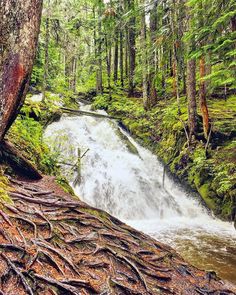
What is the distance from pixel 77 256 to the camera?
12.3 feet

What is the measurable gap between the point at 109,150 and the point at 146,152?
1868mm

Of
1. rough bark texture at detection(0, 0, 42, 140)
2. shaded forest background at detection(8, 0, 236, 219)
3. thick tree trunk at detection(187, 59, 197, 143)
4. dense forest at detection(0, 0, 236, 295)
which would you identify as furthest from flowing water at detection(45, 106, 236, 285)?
rough bark texture at detection(0, 0, 42, 140)

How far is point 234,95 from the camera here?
17.0 m

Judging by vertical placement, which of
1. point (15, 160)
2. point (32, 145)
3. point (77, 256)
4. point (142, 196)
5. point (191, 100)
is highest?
point (191, 100)

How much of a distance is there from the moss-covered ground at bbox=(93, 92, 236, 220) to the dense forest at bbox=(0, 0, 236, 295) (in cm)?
5

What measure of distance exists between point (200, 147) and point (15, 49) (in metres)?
9.10

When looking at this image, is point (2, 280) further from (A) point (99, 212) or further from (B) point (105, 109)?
(B) point (105, 109)

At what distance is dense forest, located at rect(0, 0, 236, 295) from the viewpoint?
3682 millimetres

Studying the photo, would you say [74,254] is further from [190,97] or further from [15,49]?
[190,97]

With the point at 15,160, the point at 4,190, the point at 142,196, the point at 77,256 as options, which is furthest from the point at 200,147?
the point at 77,256

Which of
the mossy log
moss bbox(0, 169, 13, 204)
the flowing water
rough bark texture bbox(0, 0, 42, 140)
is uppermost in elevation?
rough bark texture bbox(0, 0, 42, 140)

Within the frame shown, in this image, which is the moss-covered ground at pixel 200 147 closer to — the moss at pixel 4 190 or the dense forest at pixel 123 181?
the dense forest at pixel 123 181

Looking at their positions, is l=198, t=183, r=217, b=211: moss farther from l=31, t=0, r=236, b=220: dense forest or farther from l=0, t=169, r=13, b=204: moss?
l=0, t=169, r=13, b=204: moss

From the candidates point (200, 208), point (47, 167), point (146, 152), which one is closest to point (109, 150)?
point (146, 152)
